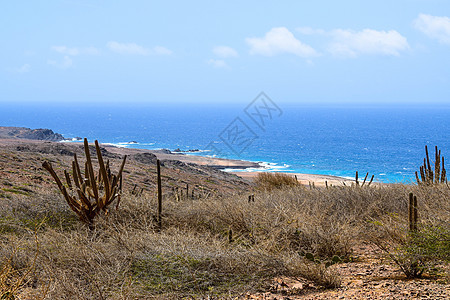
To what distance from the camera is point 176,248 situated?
20.3 feet

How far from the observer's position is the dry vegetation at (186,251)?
536 cm

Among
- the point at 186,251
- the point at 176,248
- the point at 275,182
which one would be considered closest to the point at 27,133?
the point at 275,182

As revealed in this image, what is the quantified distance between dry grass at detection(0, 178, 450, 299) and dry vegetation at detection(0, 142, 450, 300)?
0.02 metres

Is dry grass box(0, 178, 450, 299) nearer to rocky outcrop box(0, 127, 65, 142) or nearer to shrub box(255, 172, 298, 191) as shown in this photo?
shrub box(255, 172, 298, 191)

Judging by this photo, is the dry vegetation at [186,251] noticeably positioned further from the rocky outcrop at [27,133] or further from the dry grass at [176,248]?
the rocky outcrop at [27,133]

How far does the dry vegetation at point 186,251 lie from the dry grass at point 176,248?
0.05 ft

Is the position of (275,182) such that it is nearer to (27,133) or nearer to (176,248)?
(176,248)

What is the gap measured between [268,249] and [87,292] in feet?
8.61

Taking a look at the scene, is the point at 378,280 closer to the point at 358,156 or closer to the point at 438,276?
the point at 438,276

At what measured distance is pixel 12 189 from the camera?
12.2 m

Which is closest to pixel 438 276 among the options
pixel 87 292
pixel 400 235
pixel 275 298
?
pixel 400 235

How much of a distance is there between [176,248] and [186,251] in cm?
22

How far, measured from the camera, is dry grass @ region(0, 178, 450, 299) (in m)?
5.41

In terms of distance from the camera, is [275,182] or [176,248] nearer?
[176,248]
